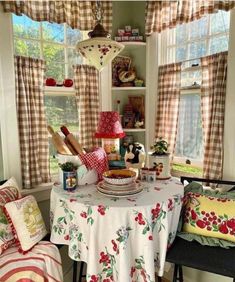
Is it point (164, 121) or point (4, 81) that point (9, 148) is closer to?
point (4, 81)

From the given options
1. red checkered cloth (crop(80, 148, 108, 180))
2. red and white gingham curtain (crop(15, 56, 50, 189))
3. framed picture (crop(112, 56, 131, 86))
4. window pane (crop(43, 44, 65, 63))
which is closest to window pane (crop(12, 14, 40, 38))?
window pane (crop(43, 44, 65, 63))

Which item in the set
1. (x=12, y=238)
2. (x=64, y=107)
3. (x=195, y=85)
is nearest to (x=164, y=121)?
(x=195, y=85)

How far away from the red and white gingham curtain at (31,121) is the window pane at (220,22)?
1.45 meters

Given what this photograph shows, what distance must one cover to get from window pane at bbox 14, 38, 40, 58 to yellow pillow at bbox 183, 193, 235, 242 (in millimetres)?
1702

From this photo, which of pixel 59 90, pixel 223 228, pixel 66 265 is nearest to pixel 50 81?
pixel 59 90

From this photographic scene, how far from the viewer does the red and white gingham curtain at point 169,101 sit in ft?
7.45

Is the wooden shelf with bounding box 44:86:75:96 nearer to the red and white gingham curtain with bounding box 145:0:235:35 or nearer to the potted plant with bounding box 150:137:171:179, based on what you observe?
the red and white gingham curtain with bounding box 145:0:235:35

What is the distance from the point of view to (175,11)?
208 cm

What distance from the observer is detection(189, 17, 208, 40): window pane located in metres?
2.07

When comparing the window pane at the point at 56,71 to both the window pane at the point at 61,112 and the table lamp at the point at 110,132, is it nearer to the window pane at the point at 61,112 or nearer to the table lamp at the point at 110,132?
the window pane at the point at 61,112

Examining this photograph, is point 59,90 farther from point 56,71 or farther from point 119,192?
point 119,192

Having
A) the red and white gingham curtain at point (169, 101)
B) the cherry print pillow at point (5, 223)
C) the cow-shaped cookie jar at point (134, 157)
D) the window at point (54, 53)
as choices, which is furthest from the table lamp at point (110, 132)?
the cherry print pillow at point (5, 223)

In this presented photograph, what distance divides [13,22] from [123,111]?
1.26 meters

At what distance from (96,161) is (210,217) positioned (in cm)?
81
